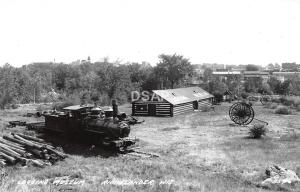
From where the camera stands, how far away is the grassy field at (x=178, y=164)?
11203 millimetres

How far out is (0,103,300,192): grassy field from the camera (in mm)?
11203

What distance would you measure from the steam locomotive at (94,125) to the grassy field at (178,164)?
744mm

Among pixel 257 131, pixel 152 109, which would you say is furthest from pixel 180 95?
pixel 257 131

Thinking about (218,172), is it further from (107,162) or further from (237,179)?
(107,162)

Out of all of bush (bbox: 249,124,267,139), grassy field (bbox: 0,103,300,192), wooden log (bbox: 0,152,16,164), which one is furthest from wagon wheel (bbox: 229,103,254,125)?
wooden log (bbox: 0,152,16,164)

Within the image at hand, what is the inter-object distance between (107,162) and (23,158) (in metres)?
3.89

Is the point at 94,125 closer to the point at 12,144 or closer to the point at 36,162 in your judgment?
the point at 12,144

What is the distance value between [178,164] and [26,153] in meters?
7.41

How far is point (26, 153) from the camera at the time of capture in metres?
14.9

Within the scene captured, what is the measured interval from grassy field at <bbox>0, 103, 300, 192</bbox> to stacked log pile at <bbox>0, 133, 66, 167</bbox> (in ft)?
1.50

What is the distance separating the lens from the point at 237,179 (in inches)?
501

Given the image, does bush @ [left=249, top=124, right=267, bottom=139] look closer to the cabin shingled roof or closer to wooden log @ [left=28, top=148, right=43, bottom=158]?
the cabin shingled roof

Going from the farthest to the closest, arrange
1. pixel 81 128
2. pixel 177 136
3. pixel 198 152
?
pixel 177 136 → pixel 81 128 → pixel 198 152

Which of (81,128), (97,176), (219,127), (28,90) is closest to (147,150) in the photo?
(81,128)
